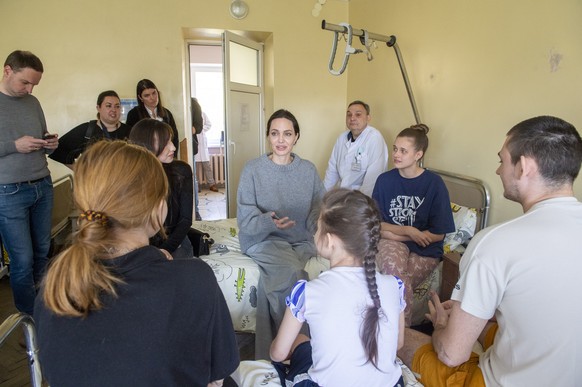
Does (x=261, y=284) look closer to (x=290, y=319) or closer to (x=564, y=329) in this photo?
(x=290, y=319)

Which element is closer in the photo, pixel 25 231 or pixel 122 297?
pixel 122 297

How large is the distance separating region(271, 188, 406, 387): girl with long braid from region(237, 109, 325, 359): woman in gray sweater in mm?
855

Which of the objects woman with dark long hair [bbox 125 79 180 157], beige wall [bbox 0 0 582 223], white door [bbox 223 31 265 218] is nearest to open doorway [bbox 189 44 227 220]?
white door [bbox 223 31 265 218]

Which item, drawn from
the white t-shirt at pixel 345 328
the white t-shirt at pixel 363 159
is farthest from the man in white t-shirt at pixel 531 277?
the white t-shirt at pixel 363 159

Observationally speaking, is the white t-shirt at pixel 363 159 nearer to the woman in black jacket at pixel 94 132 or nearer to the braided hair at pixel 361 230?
the woman in black jacket at pixel 94 132

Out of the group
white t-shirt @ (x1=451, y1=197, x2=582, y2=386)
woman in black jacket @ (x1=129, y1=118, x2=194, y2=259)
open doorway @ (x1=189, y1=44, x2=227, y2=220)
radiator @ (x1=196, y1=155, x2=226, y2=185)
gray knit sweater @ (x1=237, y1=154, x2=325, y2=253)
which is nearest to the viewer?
white t-shirt @ (x1=451, y1=197, x2=582, y2=386)

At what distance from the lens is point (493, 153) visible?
7.57ft

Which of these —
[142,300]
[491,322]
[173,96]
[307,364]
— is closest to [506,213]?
[491,322]

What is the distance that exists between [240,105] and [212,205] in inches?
78.2

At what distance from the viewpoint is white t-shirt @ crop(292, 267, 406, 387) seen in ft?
3.34

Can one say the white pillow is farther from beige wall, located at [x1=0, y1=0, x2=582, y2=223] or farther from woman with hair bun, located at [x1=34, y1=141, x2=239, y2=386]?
woman with hair bun, located at [x1=34, y1=141, x2=239, y2=386]

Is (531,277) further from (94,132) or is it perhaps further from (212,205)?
(212,205)

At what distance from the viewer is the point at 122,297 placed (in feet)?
2.48

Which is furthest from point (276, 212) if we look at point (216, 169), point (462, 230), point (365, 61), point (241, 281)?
point (216, 169)
